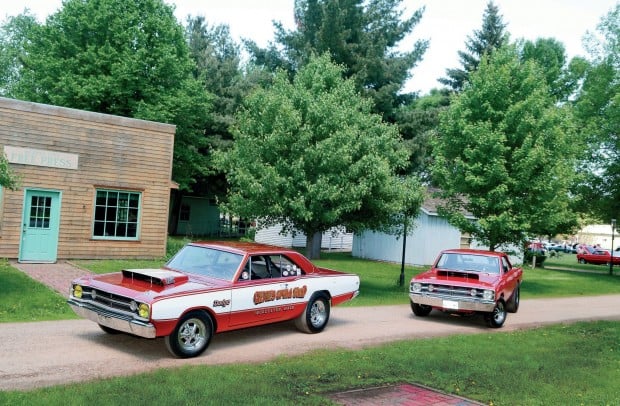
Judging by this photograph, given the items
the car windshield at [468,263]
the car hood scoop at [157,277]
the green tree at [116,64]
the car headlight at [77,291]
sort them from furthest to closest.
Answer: the green tree at [116,64] → the car windshield at [468,263] → the car headlight at [77,291] → the car hood scoop at [157,277]

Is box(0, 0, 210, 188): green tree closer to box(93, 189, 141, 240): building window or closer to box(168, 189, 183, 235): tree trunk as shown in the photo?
box(168, 189, 183, 235): tree trunk

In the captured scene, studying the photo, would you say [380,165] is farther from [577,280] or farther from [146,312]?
[577,280]

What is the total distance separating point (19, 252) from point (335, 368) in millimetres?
12377

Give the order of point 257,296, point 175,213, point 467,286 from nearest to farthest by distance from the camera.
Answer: point 257,296 → point 467,286 → point 175,213

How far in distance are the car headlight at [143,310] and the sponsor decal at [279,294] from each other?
2.01 m

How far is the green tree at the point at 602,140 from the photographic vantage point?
35.0m

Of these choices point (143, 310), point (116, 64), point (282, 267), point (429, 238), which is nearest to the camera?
point (143, 310)

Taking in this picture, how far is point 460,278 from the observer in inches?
496

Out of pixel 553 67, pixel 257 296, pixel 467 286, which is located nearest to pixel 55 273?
pixel 257 296

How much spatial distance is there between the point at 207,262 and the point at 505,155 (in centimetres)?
1349

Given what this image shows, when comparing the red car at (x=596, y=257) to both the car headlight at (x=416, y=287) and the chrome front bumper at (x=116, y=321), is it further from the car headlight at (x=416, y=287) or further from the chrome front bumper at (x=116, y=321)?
the chrome front bumper at (x=116, y=321)

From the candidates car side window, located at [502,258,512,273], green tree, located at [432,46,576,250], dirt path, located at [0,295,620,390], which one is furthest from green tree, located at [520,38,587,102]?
dirt path, located at [0,295,620,390]

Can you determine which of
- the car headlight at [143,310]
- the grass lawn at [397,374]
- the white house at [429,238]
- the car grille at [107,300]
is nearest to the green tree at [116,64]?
the white house at [429,238]

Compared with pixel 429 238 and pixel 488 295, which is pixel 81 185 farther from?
pixel 429 238
